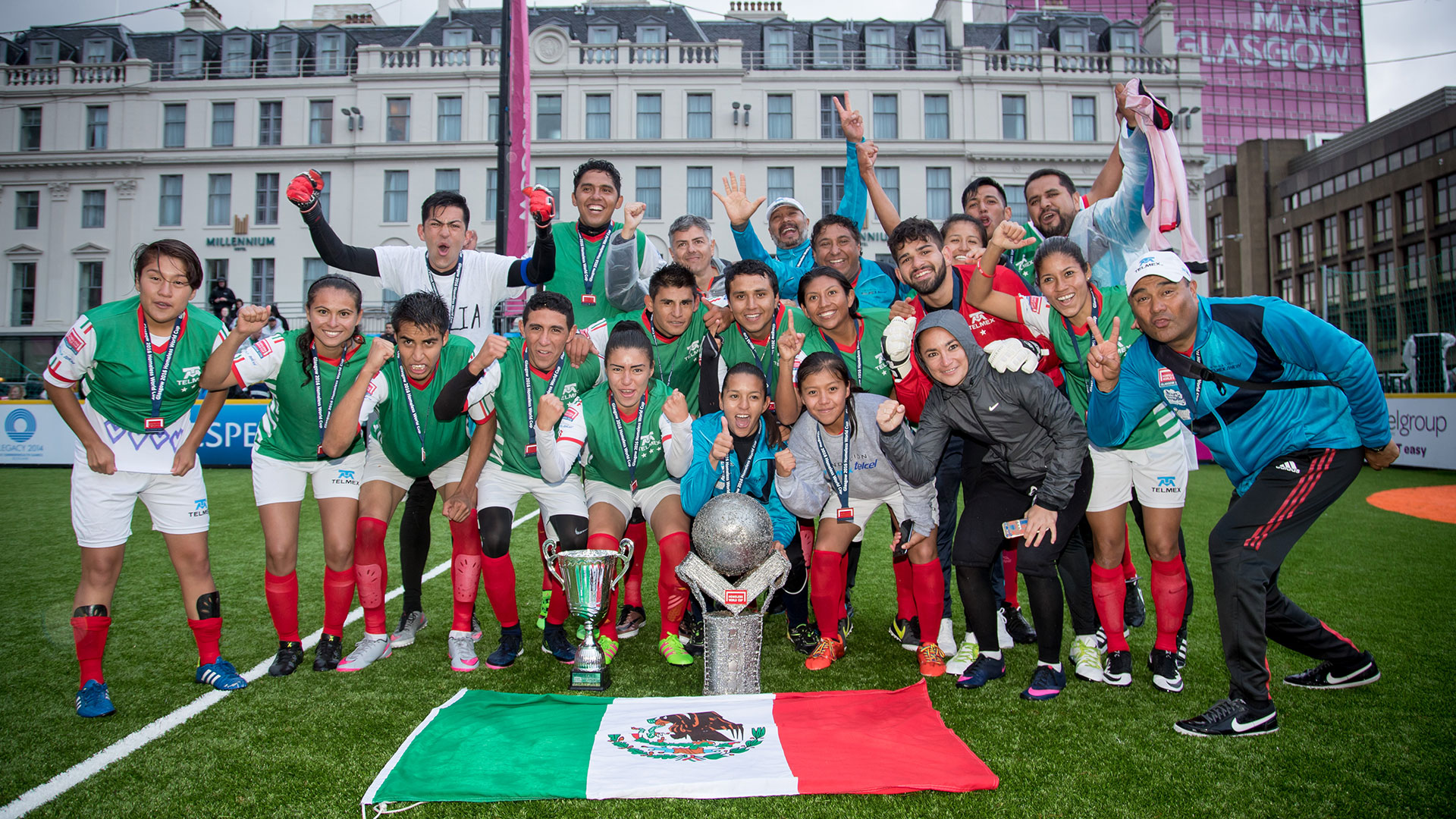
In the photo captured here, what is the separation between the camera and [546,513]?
452 centimetres

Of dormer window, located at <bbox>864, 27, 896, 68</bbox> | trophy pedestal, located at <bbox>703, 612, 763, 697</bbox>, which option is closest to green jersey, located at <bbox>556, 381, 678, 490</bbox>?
trophy pedestal, located at <bbox>703, 612, 763, 697</bbox>

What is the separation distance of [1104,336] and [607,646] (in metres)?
3.08

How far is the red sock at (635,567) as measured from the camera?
4934mm

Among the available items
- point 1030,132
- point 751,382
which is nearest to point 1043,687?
point 751,382

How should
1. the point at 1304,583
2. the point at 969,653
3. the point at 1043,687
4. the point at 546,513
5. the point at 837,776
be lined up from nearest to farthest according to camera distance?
the point at 837,776 < the point at 1043,687 < the point at 969,653 < the point at 546,513 < the point at 1304,583

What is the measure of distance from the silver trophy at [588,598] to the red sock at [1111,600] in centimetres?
251

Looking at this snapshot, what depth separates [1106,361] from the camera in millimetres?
3531

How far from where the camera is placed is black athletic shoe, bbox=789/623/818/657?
4562 millimetres

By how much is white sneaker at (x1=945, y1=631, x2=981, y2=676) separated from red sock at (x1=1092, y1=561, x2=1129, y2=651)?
66 centimetres

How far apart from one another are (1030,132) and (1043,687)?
32.5 m

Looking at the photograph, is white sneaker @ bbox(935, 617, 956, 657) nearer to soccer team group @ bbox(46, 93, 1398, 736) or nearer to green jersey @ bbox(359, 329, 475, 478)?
soccer team group @ bbox(46, 93, 1398, 736)

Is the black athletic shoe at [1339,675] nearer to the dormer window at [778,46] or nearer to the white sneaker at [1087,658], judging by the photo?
the white sneaker at [1087,658]

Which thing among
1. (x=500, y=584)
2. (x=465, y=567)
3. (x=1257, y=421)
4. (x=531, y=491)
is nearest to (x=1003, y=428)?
(x=1257, y=421)

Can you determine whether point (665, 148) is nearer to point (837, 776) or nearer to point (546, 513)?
point (546, 513)
